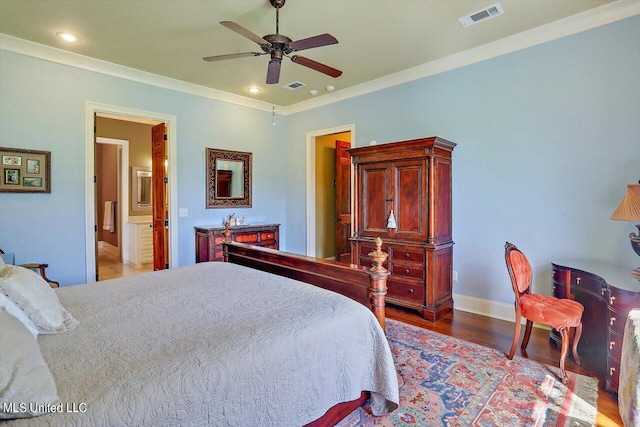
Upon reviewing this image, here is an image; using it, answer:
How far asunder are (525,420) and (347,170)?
16.5ft

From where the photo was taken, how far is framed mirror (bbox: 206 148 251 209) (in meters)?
4.93

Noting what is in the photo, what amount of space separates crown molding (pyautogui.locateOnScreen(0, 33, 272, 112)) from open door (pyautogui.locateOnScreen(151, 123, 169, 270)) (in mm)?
597

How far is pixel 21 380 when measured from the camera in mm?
938

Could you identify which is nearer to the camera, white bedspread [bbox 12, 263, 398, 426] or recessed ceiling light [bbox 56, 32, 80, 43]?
white bedspread [bbox 12, 263, 398, 426]

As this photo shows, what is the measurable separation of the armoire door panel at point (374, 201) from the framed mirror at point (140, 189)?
5.19 metres

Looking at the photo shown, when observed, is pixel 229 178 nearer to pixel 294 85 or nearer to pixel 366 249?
pixel 294 85

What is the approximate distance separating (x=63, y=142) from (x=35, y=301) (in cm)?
297

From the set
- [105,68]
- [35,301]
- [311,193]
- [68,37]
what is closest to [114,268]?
[105,68]

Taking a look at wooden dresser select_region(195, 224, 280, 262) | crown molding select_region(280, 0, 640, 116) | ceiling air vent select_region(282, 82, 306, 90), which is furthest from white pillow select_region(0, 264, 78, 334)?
crown molding select_region(280, 0, 640, 116)

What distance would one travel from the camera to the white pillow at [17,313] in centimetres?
131

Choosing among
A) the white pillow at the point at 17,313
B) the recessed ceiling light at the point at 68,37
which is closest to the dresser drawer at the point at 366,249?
the white pillow at the point at 17,313

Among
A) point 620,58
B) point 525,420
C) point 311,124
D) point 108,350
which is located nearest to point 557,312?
point 525,420

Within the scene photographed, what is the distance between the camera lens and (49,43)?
3396 millimetres

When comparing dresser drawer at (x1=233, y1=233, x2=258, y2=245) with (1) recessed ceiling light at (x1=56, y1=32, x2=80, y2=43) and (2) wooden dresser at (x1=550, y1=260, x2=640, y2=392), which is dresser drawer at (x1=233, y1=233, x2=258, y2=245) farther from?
(2) wooden dresser at (x1=550, y1=260, x2=640, y2=392)
